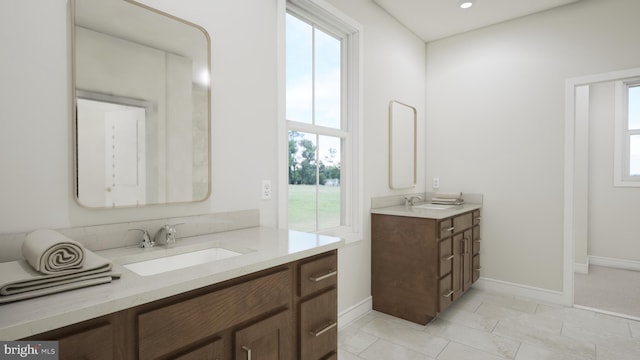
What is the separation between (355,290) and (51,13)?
8.33 feet

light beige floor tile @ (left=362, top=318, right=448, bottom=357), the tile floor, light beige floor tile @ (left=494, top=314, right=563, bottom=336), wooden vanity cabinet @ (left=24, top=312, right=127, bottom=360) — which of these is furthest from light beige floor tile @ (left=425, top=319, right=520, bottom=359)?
wooden vanity cabinet @ (left=24, top=312, right=127, bottom=360)

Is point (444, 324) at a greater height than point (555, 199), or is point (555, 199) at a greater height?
point (555, 199)

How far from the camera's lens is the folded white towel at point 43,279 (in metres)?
0.80

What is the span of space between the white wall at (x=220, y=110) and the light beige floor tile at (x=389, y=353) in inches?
17.1

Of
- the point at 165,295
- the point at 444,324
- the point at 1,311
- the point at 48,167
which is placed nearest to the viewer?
the point at 1,311

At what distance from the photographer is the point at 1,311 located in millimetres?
737

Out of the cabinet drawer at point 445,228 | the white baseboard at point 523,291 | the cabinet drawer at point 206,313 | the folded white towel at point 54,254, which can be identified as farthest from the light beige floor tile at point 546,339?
the folded white towel at point 54,254

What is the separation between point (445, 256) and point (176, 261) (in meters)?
2.08

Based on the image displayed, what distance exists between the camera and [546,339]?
2391 millimetres

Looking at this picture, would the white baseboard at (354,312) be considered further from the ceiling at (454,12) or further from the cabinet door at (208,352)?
the ceiling at (454,12)

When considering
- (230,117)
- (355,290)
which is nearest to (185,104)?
(230,117)

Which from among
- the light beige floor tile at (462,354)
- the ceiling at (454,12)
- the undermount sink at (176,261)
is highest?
the ceiling at (454,12)

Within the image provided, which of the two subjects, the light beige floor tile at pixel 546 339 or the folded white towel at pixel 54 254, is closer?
the folded white towel at pixel 54 254

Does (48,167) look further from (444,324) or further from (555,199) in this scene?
(555,199)
